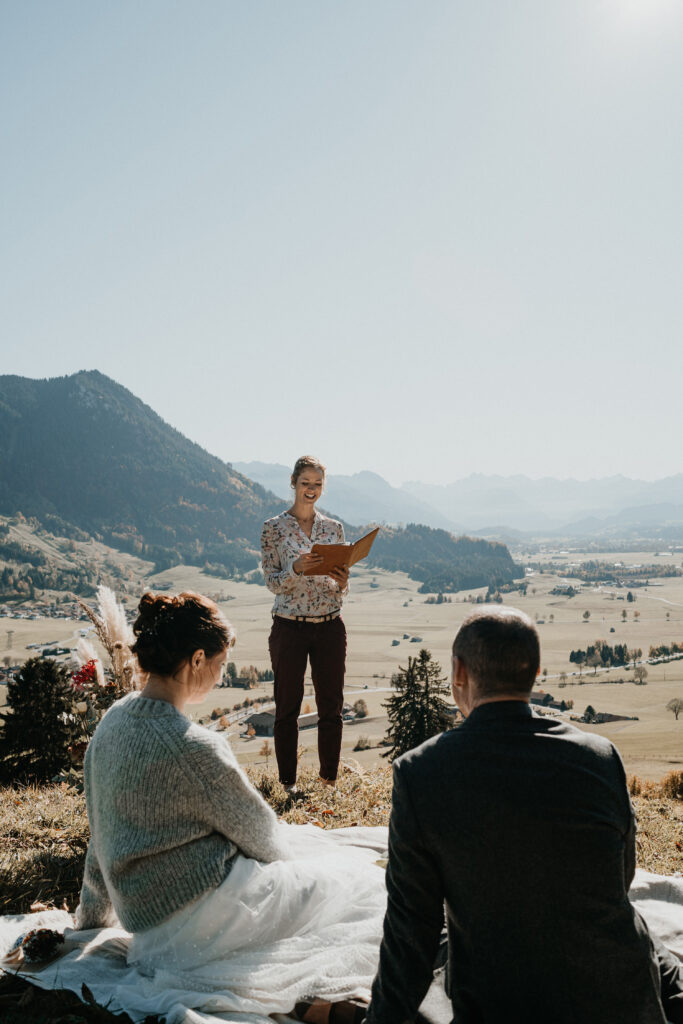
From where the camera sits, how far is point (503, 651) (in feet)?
4.89

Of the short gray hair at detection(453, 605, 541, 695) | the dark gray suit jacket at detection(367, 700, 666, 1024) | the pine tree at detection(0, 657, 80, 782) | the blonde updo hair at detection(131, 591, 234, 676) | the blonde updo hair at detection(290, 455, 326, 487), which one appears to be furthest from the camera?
the pine tree at detection(0, 657, 80, 782)

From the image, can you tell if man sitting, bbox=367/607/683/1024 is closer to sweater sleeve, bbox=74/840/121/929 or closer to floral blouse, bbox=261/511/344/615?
sweater sleeve, bbox=74/840/121/929

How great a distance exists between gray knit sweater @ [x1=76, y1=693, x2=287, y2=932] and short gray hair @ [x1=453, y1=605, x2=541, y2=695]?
3.79 ft

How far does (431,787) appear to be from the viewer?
4.70 feet

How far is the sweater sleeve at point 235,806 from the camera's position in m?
2.16

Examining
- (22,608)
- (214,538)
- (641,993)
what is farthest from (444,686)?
(214,538)

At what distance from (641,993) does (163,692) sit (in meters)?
1.70

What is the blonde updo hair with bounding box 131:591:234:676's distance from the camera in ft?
7.55

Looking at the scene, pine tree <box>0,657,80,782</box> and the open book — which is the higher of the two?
the open book

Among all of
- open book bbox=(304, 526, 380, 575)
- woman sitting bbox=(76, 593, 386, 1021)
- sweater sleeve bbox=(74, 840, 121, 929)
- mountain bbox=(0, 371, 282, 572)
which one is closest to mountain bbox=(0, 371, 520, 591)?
mountain bbox=(0, 371, 282, 572)

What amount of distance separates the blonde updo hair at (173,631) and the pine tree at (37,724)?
474 centimetres

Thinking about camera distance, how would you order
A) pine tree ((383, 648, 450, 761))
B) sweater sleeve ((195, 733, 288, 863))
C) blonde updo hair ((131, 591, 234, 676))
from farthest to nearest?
pine tree ((383, 648, 450, 761)) → blonde updo hair ((131, 591, 234, 676)) → sweater sleeve ((195, 733, 288, 863))

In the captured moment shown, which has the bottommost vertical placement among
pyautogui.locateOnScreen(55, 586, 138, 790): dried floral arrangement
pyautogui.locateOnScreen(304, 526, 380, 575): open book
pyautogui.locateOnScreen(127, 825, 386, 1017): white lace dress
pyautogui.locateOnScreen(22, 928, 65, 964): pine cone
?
pyautogui.locateOnScreen(22, 928, 65, 964): pine cone

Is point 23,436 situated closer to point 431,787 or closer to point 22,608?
point 22,608
